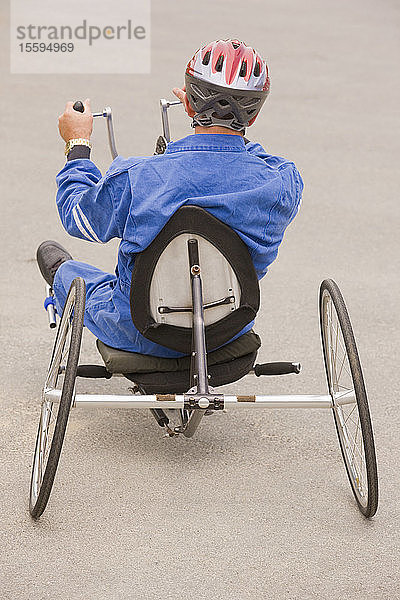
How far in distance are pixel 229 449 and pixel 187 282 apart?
0.77 meters

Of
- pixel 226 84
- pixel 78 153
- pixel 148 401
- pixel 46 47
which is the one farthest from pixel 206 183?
pixel 46 47

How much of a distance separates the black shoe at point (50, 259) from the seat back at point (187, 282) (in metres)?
0.80

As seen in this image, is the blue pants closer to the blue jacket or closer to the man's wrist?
the blue jacket

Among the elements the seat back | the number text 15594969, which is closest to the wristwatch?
the seat back

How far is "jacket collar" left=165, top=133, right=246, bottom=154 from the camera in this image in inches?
120

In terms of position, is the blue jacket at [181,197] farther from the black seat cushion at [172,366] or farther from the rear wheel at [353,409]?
the rear wheel at [353,409]

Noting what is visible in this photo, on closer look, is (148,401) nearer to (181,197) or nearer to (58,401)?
(58,401)

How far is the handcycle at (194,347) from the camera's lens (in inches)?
114

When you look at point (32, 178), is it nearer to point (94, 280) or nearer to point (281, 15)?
point (94, 280)

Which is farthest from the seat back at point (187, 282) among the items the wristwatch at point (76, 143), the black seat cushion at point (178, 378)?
the wristwatch at point (76, 143)

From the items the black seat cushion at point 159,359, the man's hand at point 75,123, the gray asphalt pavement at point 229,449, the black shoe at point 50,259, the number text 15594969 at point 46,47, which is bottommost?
the gray asphalt pavement at point 229,449

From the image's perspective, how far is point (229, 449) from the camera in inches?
138

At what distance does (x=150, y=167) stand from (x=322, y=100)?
6568 millimetres

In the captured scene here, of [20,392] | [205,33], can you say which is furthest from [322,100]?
[20,392]
